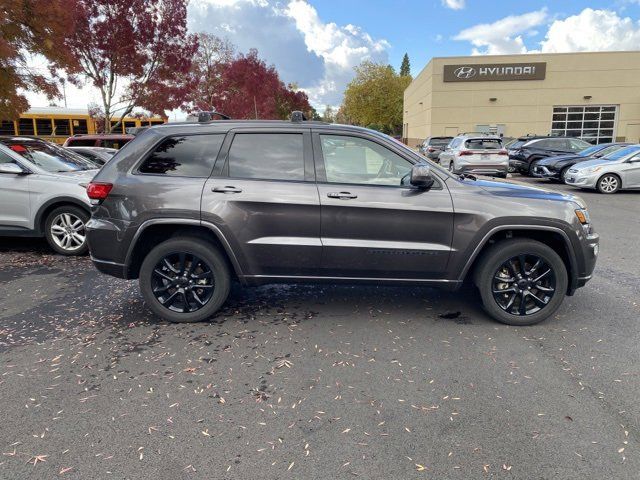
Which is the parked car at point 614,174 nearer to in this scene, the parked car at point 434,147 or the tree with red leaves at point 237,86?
the parked car at point 434,147

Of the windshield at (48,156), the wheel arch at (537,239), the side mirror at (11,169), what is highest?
the windshield at (48,156)

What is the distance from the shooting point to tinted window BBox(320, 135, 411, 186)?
427 centimetres

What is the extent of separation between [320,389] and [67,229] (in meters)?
5.42

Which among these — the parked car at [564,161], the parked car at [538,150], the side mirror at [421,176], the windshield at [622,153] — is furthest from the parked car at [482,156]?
the side mirror at [421,176]

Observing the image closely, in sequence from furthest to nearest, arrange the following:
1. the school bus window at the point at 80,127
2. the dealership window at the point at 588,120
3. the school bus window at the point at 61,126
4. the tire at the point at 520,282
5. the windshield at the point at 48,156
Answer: the dealership window at the point at 588,120, the school bus window at the point at 80,127, the school bus window at the point at 61,126, the windshield at the point at 48,156, the tire at the point at 520,282

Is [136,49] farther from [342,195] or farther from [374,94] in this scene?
[374,94]

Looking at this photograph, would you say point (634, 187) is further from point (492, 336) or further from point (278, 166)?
point (278, 166)

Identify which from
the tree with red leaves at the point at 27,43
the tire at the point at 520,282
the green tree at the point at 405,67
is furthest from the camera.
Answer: the green tree at the point at 405,67

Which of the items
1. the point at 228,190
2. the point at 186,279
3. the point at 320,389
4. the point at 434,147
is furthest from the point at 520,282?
the point at 434,147

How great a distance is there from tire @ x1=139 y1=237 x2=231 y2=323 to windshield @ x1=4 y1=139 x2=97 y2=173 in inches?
160

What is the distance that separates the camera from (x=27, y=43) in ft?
31.2

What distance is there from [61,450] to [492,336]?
3.39 m

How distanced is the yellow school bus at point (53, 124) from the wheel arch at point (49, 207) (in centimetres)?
1690

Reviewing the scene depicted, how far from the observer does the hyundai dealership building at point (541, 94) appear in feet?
110
